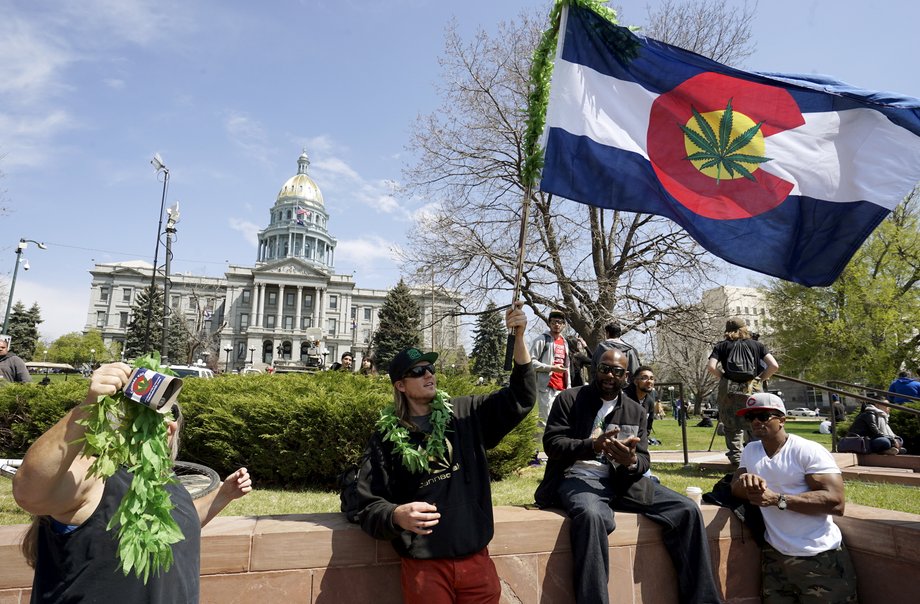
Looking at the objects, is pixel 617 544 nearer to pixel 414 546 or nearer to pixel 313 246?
pixel 414 546

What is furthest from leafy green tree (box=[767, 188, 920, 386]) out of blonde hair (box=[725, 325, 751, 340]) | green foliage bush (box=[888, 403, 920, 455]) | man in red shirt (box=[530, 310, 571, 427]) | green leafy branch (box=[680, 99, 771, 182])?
green leafy branch (box=[680, 99, 771, 182])

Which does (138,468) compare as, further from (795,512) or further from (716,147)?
(716,147)

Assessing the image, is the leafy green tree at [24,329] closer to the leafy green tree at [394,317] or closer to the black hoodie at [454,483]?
the leafy green tree at [394,317]

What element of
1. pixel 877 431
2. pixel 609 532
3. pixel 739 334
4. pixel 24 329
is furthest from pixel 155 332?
pixel 609 532

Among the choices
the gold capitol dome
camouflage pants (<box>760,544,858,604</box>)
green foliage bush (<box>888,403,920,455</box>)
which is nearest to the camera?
camouflage pants (<box>760,544,858,604</box>)

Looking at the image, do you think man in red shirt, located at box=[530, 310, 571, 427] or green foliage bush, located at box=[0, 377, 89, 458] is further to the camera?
man in red shirt, located at box=[530, 310, 571, 427]

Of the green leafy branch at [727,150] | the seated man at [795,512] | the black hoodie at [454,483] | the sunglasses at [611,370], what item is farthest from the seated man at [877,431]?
the black hoodie at [454,483]

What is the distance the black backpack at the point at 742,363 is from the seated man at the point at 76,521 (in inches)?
262

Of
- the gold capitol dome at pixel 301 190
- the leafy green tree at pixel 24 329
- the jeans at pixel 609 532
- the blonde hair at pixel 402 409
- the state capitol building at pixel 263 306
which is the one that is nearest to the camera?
the blonde hair at pixel 402 409

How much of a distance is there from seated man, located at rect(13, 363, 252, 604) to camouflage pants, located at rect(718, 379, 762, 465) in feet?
22.4

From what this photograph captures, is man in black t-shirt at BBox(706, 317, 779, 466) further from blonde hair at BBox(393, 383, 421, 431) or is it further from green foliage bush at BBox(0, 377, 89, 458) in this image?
green foliage bush at BBox(0, 377, 89, 458)

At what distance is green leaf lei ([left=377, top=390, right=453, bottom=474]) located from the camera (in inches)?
123

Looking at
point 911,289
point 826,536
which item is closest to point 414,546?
point 826,536

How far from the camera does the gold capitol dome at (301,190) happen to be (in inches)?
4688
